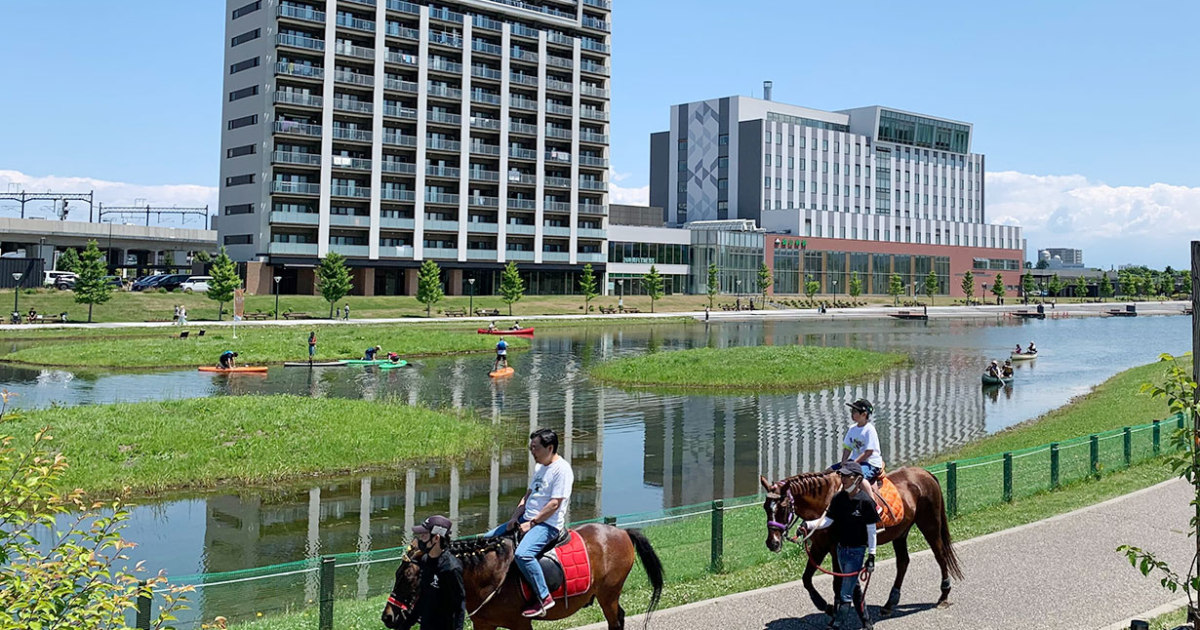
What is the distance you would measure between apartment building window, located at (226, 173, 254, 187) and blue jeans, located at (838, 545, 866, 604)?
98.6 m

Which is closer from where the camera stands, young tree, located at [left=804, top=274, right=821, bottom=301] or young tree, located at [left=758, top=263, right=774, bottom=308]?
young tree, located at [left=758, top=263, right=774, bottom=308]

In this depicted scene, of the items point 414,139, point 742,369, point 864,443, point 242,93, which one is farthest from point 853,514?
point 242,93

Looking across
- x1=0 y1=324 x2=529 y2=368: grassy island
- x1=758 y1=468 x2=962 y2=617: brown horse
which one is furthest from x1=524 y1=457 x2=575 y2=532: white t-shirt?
x1=0 y1=324 x2=529 y2=368: grassy island

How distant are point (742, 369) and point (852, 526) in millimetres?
36995

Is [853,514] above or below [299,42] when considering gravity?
below

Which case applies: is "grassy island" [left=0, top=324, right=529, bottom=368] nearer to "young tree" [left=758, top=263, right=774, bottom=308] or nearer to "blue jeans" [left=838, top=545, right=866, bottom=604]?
"blue jeans" [left=838, top=545, right=866, bottom=604]

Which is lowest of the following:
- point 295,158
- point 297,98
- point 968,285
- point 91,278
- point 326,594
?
point 326,594

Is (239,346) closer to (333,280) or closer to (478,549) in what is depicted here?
(333,280)

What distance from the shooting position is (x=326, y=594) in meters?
11.6

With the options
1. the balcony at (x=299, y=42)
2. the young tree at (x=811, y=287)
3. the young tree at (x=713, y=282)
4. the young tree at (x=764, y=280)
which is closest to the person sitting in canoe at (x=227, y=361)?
the balcony at (x=299, y=42)

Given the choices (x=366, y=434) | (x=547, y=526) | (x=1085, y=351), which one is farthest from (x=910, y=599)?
(x=1085, y=351)

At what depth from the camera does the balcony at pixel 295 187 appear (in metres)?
96.9

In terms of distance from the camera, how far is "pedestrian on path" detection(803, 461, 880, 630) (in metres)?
11.7

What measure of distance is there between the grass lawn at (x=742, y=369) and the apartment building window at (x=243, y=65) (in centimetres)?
6698
